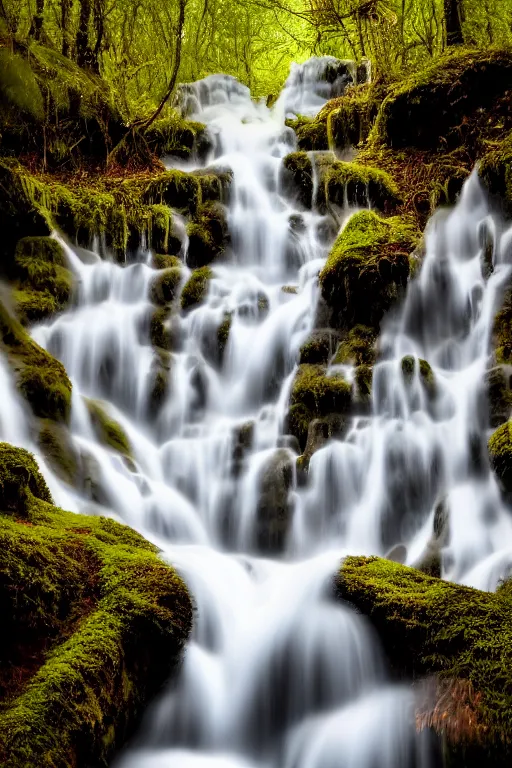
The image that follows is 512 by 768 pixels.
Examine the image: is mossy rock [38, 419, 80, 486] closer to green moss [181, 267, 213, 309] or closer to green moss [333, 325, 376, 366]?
green moss [333, 325, 376, 366]

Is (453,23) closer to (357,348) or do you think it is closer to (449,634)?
(357,348)

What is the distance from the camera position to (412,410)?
228 inches

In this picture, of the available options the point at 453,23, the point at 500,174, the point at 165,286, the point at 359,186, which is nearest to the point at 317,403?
the point at 165,286

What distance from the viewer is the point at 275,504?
17.5 feet

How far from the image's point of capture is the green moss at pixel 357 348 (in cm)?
630

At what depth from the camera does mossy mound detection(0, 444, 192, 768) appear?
2219mm

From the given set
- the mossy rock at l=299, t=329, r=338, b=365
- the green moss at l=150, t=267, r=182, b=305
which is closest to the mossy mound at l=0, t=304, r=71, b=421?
the green moss at l=150, t=267, r=182, b=305

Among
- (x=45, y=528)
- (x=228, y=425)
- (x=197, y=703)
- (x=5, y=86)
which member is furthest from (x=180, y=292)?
(x=197, y=703)

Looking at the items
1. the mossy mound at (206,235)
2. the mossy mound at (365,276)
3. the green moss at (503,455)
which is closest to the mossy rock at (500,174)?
the mossy mound at (365,276)

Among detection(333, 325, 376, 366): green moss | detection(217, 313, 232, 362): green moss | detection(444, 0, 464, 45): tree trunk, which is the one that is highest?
detection(444, 0, 464, 45): tree trunk

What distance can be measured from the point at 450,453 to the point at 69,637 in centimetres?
371

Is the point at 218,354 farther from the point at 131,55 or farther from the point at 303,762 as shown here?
the point at 131,55

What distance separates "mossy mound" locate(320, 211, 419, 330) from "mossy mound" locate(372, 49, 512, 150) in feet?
7.92

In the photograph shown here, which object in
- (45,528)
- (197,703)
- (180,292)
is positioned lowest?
(197,703)
